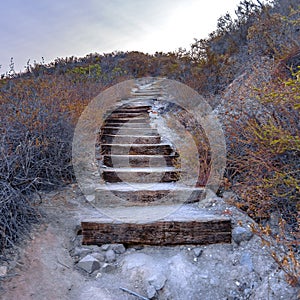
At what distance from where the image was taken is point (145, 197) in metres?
4.05

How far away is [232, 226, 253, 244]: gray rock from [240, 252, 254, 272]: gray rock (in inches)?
6.8

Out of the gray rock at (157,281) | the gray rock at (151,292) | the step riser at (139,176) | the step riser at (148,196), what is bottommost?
the gray rock at (151,292)

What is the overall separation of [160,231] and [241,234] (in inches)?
30.2

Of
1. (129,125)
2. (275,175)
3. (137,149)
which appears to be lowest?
(275,175)

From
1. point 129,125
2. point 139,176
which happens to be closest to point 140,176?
point 139,176

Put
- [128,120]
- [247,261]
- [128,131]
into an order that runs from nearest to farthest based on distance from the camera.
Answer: [247,261], [128,131], [128,120]

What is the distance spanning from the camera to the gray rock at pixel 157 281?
8.64 feet

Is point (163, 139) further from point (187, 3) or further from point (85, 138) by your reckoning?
point (187, 3)

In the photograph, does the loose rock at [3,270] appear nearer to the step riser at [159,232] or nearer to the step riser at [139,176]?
the step riser at [159,232]

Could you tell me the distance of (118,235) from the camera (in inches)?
125

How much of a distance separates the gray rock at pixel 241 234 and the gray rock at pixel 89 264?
1.30 m

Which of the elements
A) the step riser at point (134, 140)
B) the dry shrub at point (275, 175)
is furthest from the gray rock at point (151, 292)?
the step riser at point (134, 140)

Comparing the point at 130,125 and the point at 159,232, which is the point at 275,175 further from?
the point at 130,125

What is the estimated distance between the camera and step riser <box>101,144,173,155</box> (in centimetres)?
552
